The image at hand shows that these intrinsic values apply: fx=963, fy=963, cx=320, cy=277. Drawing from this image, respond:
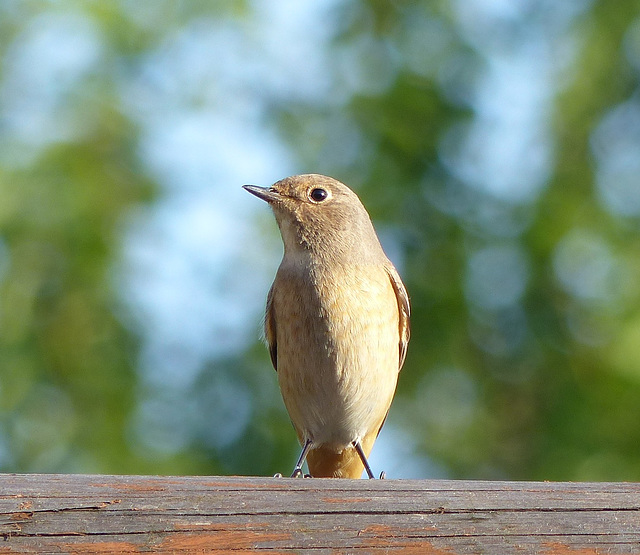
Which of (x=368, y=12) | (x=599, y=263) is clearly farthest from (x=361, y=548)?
(x=368, y=12)

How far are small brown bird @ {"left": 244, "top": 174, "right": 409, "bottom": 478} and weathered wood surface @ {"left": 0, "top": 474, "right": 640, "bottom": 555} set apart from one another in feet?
7.56

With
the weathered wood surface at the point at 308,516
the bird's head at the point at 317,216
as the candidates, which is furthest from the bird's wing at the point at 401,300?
the weathered wood surface at the point at 308,516

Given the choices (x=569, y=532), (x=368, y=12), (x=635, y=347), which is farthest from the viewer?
(x=368, y=12)

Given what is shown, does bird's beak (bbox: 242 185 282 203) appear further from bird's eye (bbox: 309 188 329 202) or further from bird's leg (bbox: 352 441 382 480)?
bird's leg (bbox: 352 441 382 480)

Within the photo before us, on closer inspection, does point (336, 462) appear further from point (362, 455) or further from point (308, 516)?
point (308, 516)

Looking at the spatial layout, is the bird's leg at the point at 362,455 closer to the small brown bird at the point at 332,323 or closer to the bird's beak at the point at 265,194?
the small brown bird at the point at 332,323

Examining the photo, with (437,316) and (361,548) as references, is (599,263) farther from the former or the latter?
(361,548)

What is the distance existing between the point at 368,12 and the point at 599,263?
3.22m

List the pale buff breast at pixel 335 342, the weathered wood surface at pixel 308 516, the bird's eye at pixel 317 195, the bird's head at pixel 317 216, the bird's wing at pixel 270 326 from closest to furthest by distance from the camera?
the weathered wood surface at pixel 308 516
the pale buff breast at pixel 335 342
the bird's wing at pixel 270 326
the bird's head at pixel 317 216
the bird's eye at pixel 317 195

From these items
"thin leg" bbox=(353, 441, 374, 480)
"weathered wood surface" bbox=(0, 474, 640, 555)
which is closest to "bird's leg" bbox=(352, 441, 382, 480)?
"thin leg" bbox=(353, 441, 374, 480)

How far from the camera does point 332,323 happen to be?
205 inches

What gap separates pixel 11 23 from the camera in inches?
309

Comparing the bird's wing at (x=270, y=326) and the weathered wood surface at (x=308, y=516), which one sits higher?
the bird's wing at (x=270, y=326)

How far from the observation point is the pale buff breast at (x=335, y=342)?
5211 millimetres
